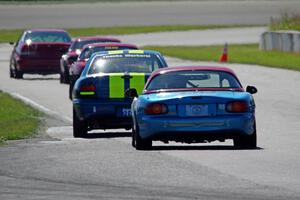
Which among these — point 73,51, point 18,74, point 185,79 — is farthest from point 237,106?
point 18,74

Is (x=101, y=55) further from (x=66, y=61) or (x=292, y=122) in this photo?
(x=66, y=61)

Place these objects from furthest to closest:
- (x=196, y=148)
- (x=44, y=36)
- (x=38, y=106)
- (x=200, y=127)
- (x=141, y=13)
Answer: (x=141, y=13), (x=44, y=36), (x=38, y=106), (x=196, y=148), (x=200, y=127)

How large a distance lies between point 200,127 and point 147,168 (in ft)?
6.07

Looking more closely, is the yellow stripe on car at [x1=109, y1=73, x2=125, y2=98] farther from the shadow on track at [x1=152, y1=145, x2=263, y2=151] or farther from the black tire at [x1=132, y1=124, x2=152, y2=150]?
the black tire at [x1=132, y1=124, x2=152, y2=150]

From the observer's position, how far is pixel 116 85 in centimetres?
2153

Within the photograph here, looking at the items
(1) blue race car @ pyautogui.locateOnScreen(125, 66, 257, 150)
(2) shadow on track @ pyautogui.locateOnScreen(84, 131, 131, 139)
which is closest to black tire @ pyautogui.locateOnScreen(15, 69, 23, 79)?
(2) shadow on track @ pyautogui.locateOnScreen(84, 131, 131, 139)

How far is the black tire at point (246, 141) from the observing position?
18039 millimetres

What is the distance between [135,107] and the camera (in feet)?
61.1

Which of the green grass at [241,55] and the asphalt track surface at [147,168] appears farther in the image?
the green grass at [241,55]

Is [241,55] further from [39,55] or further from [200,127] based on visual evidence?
[200,127]

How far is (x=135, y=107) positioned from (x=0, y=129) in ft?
17.0

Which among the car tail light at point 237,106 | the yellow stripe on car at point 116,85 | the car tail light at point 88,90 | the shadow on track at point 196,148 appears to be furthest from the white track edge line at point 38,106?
the car tail light at point 237,106

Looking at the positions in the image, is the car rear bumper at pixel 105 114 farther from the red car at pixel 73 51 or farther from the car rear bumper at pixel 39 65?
the car rear bumper at pixel 39 65

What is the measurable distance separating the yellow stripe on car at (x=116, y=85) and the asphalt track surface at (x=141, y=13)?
6072 centimetres
